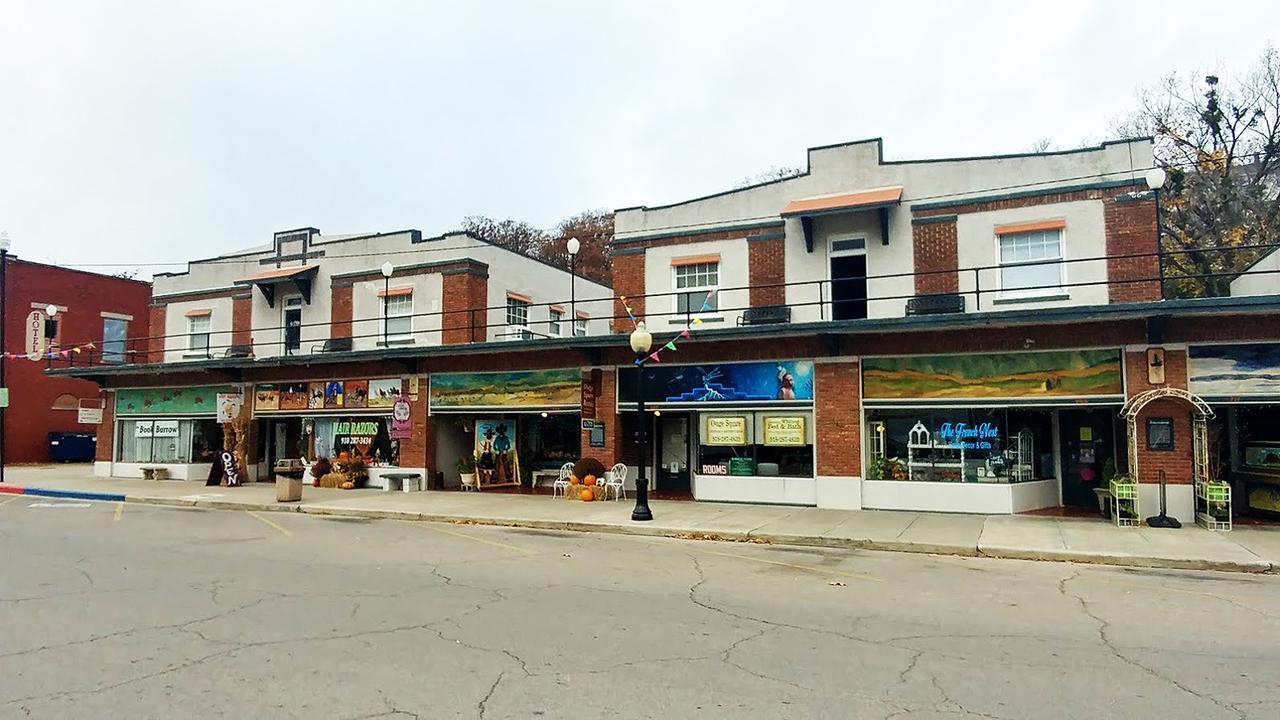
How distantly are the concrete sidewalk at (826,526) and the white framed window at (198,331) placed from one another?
24.3ft

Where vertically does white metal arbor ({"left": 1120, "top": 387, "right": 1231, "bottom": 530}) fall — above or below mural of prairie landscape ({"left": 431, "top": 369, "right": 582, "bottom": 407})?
below

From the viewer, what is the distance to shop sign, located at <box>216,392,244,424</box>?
25.6m

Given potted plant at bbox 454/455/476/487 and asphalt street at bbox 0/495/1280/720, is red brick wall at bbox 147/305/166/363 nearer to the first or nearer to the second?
potted plant at bbox 454/455/476/487

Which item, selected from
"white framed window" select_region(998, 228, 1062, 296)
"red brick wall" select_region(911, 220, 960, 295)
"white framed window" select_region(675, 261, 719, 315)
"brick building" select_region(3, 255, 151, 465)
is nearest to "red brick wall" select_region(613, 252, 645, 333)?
"white framed window" select_region(675, 261, 719, 315)

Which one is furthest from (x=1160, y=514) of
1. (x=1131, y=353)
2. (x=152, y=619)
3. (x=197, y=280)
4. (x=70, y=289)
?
(x=70, y=289)

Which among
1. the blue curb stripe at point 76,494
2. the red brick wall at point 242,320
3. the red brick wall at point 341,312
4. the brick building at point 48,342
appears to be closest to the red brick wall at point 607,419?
the red brick wall at point 341,312

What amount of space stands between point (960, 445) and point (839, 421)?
2491mm

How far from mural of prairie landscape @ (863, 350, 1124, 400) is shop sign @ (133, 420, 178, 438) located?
76.3 feet

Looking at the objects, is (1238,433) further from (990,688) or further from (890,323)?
(990,688)

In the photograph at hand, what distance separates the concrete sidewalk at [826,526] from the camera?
1191 cm

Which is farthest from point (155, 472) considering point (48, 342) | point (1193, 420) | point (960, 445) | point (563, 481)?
point (1193, 420)

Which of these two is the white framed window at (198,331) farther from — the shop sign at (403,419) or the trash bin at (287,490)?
the trash bin at (287,490)

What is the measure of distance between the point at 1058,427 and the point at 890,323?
193 inches

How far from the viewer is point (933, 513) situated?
54.5ft
